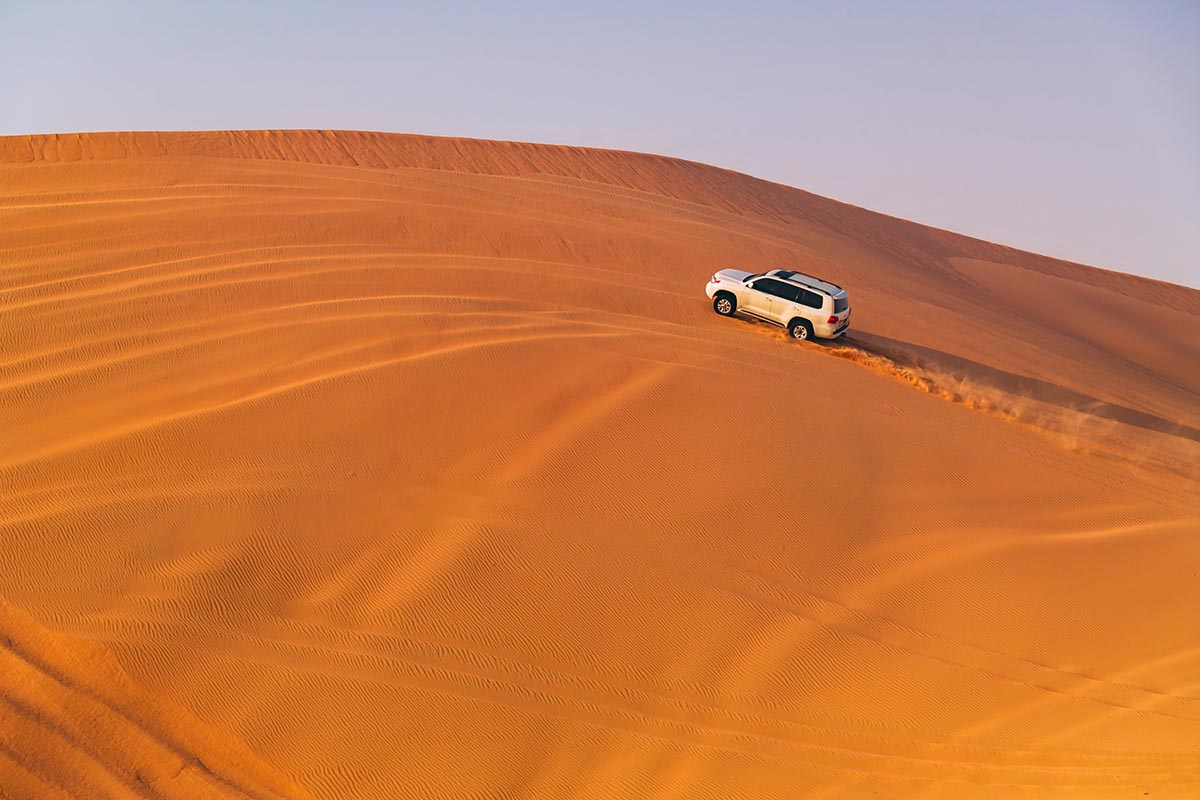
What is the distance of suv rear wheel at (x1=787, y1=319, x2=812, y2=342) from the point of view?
19938 mm

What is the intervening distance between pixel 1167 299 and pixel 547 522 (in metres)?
47.7

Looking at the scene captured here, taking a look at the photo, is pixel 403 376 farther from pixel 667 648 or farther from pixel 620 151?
pixel 620 151

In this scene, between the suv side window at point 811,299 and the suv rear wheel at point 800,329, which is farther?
the suv rear wheel at point 800,329

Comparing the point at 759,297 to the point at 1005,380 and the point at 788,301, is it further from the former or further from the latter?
the point at 1005,380

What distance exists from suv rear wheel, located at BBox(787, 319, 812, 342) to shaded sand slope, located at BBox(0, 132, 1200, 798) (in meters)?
0.34

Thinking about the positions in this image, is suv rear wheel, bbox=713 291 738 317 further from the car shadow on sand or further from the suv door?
the car shadow on sand

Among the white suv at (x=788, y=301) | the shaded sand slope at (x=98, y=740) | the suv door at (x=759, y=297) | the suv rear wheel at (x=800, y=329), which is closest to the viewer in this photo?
the shaded sand slope at (x=98, y=740)

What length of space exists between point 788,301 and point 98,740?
15.4 metres

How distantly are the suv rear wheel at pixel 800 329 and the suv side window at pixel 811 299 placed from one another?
0.37 m

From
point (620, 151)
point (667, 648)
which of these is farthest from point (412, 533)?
point (620, 151)

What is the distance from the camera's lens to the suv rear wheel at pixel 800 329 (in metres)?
19.9

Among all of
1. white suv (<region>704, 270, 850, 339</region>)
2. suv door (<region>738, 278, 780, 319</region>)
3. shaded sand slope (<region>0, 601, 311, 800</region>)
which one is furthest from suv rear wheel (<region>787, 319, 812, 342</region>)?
shaded sand slope (<region>0, 601, 311, 800</region>)

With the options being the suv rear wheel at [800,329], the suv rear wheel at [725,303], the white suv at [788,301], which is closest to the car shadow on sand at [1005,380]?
the suv rear wheel at [800,329]

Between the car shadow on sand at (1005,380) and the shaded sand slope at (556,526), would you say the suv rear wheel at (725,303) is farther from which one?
the car shadow on sand at (1005,380)
